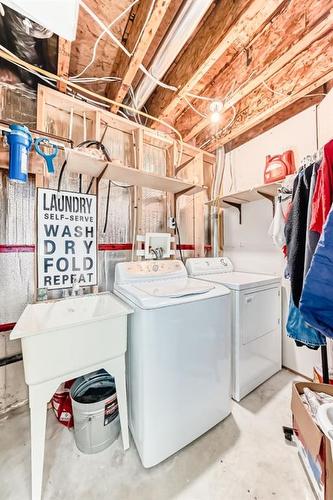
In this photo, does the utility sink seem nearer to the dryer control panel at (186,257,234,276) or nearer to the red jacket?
the dryer control panel at (186,257,234,276)

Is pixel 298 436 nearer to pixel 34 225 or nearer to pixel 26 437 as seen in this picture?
pixel 26 437

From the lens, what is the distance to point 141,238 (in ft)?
6.68

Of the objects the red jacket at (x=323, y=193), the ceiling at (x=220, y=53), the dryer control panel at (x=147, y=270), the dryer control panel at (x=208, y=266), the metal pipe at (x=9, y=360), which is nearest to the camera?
the red jacket at (x=323, y=193)

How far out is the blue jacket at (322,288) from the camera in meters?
0.75

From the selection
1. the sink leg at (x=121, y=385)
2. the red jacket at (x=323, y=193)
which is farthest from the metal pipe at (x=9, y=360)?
the red jacket at (x=323, y=193)

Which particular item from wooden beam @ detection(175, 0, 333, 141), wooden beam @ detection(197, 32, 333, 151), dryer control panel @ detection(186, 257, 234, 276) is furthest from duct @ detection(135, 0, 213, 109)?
dryer control panel @ detection(186, 257, 234, 276)

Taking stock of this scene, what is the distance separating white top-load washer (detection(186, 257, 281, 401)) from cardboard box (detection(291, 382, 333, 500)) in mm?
457

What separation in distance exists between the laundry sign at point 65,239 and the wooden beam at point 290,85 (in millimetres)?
1767

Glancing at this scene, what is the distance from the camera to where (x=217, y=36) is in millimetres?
1361

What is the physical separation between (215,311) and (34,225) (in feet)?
4.97

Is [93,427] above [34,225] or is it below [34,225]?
below

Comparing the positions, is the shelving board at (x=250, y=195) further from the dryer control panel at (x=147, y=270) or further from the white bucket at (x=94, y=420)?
the white bucket at (x=94, y=420)

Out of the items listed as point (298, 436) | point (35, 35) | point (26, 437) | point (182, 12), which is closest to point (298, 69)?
point (182, 12)

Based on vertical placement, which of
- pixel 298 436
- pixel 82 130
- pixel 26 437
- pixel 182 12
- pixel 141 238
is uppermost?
pixel 182 12
